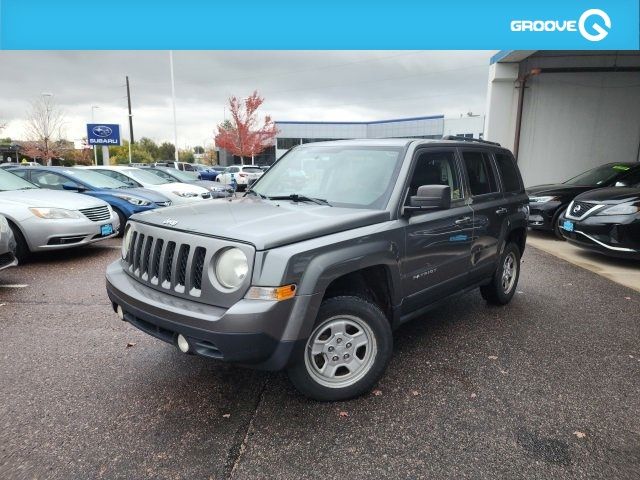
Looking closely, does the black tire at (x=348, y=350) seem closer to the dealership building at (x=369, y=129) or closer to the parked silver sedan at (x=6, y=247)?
the parked silver sedan at (x=6, y=247)

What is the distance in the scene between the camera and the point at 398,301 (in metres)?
3.32

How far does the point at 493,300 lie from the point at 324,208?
2815 millimetres

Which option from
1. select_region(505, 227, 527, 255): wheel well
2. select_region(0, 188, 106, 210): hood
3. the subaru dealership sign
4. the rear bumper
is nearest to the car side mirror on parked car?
select_region(0, 188, 106, 210): hood

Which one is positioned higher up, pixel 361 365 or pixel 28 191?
pixel 28 191

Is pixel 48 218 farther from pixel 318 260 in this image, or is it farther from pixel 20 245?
pixel 318 260

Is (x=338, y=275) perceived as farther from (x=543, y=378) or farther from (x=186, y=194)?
(x=186, y=194)

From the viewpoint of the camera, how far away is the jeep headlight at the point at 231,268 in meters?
2.59

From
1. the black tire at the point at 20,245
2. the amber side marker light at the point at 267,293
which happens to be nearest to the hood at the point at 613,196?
the amber side marker light at the point at 267,293

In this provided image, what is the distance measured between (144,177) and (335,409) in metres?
11.1

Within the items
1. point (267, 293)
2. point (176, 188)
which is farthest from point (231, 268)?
point (176, 188)

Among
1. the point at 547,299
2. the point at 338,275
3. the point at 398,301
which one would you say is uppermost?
the point at 338,275

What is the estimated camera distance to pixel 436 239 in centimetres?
364

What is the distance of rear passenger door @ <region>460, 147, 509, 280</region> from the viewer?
13.9 feet

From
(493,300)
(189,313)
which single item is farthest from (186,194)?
(189,313)
